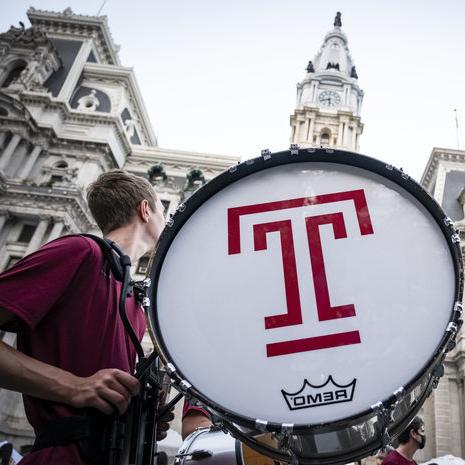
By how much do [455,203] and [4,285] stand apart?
88.4ft

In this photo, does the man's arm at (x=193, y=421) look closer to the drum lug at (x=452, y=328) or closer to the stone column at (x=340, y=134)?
the drum lug at (x=452, y=328)

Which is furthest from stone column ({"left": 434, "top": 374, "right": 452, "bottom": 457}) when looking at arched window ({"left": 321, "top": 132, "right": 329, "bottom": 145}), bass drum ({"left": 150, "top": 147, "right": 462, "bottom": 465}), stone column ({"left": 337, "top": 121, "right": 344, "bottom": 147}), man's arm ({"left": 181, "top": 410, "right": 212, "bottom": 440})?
arched window ({"left": 321, "top": 132, "right": 329, "bottom": 145})

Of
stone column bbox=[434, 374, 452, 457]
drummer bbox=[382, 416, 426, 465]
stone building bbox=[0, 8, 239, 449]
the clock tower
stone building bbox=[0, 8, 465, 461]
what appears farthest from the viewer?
the clock tower

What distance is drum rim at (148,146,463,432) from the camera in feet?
3.96

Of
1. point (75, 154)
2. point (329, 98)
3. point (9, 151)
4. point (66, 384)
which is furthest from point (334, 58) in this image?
point (66, 384)

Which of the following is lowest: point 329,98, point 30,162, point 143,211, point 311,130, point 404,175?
point 404,175

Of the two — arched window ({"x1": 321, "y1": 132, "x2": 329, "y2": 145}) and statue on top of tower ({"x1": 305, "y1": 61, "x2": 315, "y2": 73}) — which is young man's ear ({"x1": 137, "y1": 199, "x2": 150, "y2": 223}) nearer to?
arched window ({"x1": 321, "y1": 132, "x2": 329, "y2": 145})

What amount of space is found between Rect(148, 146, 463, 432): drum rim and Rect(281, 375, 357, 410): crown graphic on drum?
0.20 ft

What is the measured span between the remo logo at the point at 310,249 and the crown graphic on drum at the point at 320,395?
122mm

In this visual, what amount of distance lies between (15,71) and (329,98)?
32.0 metres

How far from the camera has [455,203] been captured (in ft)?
80.1

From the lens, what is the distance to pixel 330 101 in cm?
4712

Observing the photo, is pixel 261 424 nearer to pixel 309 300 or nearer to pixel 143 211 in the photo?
pixel 309 300

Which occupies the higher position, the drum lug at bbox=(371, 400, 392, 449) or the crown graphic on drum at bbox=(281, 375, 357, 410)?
the crown graphic on drum at bbox=(281, 375, 357, 410)
